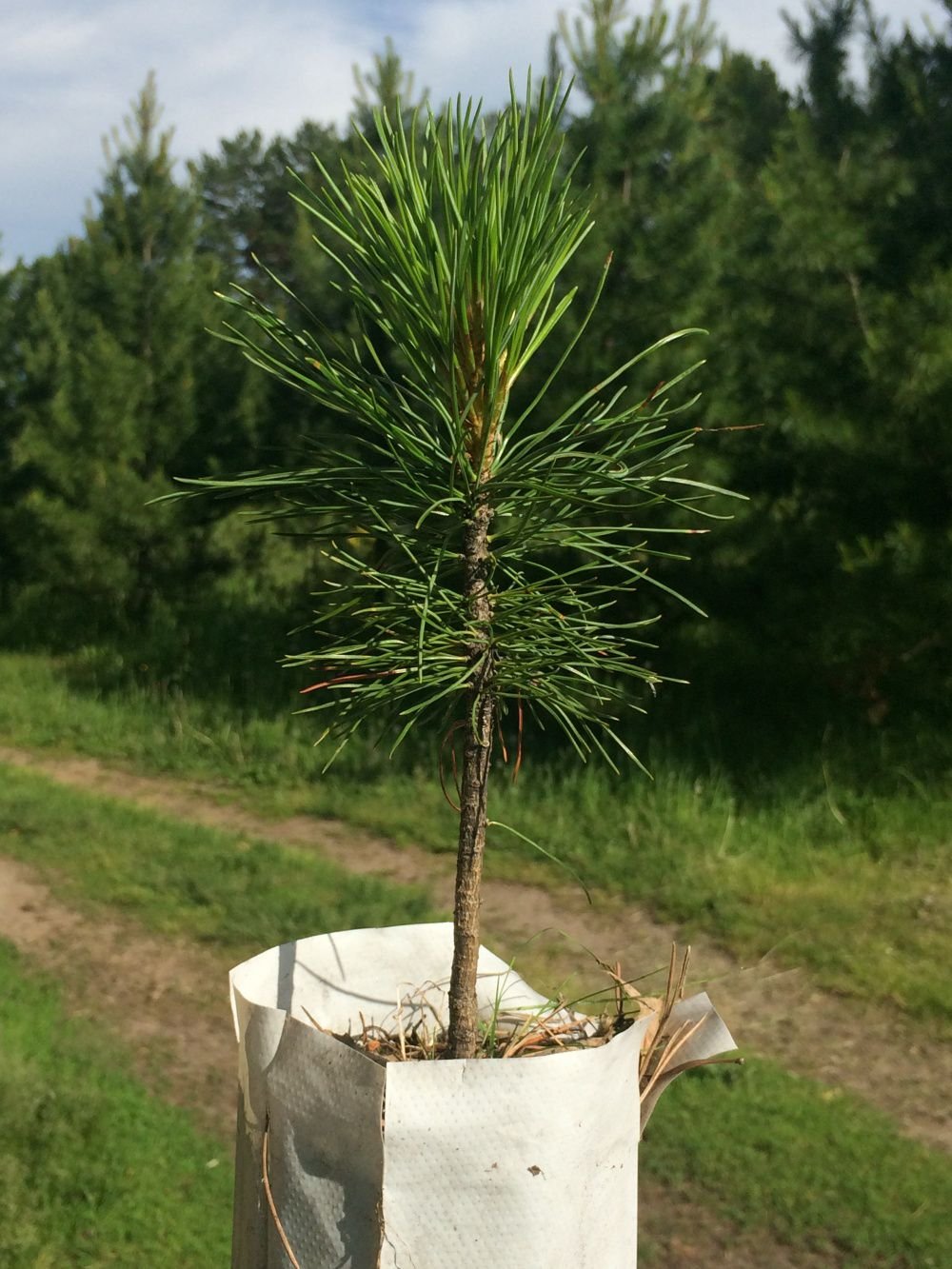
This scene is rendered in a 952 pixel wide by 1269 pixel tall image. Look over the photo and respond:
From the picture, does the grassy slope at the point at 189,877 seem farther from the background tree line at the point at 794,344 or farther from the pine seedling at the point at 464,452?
the pine seedling at the point at 464,452

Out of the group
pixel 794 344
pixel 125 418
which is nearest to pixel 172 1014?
pixel 794 344

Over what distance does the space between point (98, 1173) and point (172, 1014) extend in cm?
103

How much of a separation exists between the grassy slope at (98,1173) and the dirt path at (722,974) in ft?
3.42

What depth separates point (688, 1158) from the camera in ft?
9.79

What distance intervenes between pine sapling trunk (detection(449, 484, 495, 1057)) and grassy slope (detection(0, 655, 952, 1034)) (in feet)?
9.82

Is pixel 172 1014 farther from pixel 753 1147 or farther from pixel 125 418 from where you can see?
pixel 125 418

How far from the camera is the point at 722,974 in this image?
12.9ft

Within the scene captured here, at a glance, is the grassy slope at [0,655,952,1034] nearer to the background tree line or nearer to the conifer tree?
the background tree line

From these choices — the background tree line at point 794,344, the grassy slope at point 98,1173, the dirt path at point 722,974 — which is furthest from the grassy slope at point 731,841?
the grassy slope at point 98,1173

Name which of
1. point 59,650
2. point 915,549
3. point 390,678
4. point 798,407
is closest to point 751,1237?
point 390,678

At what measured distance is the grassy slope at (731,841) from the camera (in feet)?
13.5

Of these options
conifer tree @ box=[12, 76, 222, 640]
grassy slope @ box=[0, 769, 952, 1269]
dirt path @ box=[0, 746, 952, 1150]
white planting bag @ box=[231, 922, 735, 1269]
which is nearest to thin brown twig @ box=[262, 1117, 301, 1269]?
white planting bag @ box=[231, 922, 735, 1269]

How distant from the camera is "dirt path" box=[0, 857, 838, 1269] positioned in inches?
105

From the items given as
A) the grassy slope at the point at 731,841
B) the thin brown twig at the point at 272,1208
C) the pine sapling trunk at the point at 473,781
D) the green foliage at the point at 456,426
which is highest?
the green foliage at the point at 456,426
